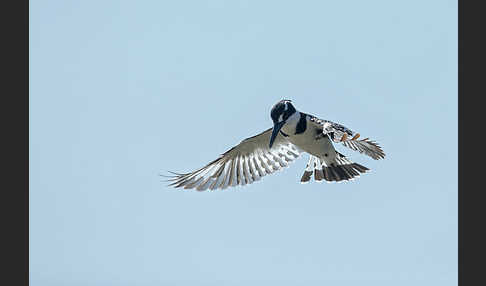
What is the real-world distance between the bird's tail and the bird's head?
108cm

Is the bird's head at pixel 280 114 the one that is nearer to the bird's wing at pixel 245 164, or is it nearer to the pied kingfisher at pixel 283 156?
the pied kingfisher at pixel 283 156

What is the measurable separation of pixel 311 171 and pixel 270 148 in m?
0.73

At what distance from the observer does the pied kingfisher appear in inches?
389

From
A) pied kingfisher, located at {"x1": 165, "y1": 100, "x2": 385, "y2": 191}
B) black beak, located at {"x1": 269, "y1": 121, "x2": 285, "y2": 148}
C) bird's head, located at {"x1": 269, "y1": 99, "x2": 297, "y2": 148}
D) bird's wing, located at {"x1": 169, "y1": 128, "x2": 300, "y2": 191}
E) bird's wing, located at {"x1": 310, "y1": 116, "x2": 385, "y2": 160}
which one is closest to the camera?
bird's wing, located at {"x1": 310, "y1": 116, "x2": 385, "y2": 160}

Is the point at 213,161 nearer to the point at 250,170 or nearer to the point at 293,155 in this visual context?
the point at 250,170

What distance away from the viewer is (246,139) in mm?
10352

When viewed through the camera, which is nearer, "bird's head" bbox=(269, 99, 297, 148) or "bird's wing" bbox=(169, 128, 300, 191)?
"bird's head" bbox=(269, 99, 297, 148)

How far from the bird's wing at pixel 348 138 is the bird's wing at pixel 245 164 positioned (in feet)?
2.99

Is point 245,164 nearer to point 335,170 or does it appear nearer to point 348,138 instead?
point 335,170

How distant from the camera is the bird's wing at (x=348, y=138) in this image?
28.4 feet

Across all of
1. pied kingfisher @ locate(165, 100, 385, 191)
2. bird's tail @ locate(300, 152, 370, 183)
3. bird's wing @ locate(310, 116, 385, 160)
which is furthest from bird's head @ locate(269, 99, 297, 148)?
bird's tail @ locate(300, 152, 370, 183)

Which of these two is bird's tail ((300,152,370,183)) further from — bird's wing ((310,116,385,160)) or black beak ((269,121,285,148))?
black beak ((269,121,285,148))

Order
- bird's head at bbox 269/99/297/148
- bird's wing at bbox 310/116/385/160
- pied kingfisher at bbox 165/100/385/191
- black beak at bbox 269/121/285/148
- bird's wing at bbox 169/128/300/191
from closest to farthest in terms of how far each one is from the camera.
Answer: bird's wing at bbox 310/116/385/160 → bird's head at bbox 269/99/297/148 → black beak at bbox 269/121/285/148 → pied kingfisher at bbox 165/100/385/191 → bird's wing at bbox 169/128/300/191

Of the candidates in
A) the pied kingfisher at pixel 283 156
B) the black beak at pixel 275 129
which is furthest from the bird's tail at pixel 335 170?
the black beak at pixel 275 129
